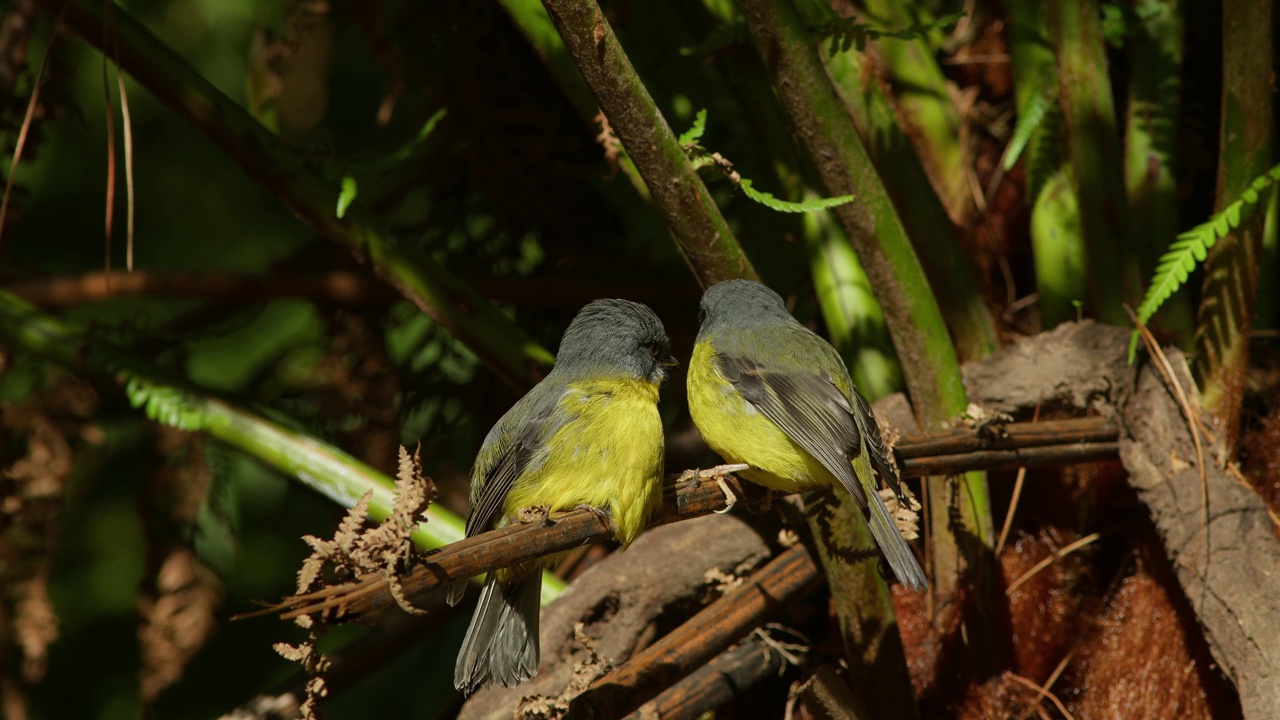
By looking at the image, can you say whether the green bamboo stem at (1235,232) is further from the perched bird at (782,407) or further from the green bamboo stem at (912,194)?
the perched bird at (782,407)

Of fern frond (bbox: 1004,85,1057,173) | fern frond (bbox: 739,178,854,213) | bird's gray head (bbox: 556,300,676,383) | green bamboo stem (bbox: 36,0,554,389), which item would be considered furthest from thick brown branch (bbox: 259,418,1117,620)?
green bamboo stem (bbox: 36,0,554,389)

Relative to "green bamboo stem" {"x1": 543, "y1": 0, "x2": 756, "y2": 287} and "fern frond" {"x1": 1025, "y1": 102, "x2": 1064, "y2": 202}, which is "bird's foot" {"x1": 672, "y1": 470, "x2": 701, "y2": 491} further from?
"fern frond" {"x1": 1025, "y1": 102, "x2": 1064, "y2": 202}

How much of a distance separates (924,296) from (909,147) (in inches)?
20.7

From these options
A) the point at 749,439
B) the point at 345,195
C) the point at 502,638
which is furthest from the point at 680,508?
the point at 345,195

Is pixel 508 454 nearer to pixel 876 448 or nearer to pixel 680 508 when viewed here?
pixel 680 508

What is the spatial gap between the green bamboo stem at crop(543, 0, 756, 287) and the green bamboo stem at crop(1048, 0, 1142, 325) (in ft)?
3.54

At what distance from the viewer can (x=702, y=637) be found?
8.95ft

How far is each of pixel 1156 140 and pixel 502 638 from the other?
2.25 meters

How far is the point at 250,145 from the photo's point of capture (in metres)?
2.89

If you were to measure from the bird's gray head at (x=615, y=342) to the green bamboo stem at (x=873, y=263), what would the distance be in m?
0.58

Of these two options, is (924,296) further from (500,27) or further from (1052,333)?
(500,27)

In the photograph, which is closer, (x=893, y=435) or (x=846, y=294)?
(x=893, y=435)

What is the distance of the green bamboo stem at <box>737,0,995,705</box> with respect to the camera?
99.2 inches

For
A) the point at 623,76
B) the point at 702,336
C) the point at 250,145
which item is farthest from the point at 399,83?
the point at 623,76
